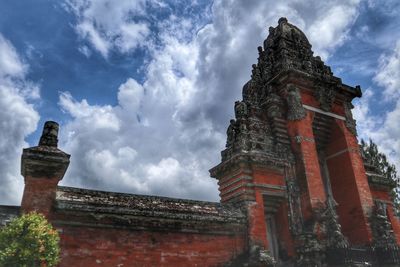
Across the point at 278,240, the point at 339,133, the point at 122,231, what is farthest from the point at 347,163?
the point at 122,231

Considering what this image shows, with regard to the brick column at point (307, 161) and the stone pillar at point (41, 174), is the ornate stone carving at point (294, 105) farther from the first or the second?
the stone pillar at point (41, 174)

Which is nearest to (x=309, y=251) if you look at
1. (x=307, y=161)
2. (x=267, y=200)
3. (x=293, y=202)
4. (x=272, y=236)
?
(x=272, y=236)

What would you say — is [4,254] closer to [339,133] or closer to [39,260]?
[39,260]

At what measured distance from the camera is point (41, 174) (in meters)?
9.46

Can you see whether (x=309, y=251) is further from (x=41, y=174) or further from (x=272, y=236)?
(x=41, y=174)

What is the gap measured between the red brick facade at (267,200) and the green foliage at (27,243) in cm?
185

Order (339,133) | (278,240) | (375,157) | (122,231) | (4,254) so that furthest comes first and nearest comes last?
(375,157) < (339,133) < (278,240) < (122,231) < (4,254)

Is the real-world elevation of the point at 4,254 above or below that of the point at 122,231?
below

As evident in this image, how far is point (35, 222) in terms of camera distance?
753 centimetres

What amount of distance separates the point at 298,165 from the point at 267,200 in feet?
6.89

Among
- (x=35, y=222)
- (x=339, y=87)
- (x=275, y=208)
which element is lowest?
(x=35, y=222)

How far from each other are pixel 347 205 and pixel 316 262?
14.9 feet

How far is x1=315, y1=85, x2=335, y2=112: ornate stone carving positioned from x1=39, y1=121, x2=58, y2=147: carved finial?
40.1 feet

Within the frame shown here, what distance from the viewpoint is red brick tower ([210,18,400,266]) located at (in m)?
13.6
